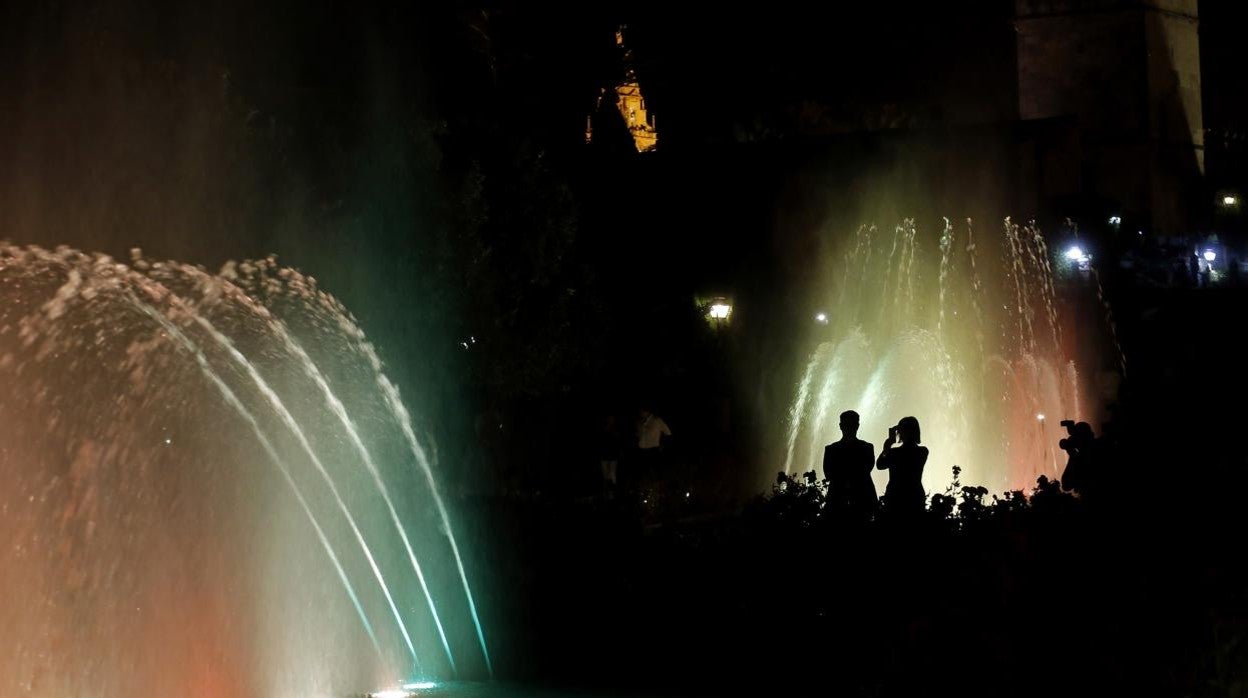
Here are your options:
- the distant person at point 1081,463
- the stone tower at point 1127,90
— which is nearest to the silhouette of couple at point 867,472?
the distant person at point 1081,463

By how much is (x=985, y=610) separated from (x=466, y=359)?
13217 mm

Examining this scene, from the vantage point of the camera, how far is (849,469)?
11148 mm

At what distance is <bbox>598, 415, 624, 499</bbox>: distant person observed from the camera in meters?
19.5

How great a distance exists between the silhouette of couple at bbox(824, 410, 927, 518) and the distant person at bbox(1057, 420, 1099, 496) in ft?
3.25

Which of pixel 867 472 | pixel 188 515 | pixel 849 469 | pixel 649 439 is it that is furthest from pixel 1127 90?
pixel 188 515

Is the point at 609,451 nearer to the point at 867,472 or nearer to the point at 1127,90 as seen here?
the point at 867,472

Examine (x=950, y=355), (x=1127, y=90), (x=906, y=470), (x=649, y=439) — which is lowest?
(x=906, y=470)

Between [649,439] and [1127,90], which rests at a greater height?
[1127,90]

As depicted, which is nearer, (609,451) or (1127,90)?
(609,451)

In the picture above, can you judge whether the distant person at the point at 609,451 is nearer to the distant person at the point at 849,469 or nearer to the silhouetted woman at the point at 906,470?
the distant person at the point at 849,469

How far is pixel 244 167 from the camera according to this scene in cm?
1538

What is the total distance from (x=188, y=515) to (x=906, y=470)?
467 centimetres

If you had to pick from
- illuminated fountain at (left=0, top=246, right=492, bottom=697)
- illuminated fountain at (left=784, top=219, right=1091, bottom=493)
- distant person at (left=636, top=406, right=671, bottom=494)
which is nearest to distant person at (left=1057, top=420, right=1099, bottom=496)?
illuminated fountain at (left=0, top=246, right=492, bottom=697)

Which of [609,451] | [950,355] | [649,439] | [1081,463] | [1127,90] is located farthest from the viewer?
[1127,90]
